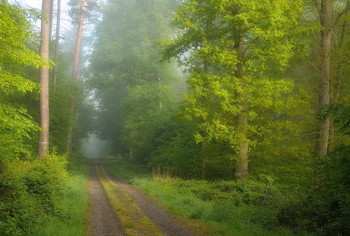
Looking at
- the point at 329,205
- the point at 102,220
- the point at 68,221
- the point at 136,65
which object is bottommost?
the point at 102,220

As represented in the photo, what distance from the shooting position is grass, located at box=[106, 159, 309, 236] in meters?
7.87

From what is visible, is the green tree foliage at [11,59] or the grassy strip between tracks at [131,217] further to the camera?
the green tree foliage at [11,59]

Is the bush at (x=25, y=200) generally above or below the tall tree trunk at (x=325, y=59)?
below

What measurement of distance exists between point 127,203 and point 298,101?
8419 millimetres

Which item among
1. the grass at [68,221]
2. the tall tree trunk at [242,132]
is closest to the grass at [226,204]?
the tall tree trunk at [242,132]

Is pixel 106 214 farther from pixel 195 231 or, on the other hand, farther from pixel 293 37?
pixel 293 37

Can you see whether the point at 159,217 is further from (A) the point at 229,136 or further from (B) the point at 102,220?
(A) the point at 229,136

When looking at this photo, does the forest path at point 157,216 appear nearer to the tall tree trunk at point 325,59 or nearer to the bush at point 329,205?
the bush at point 329,205

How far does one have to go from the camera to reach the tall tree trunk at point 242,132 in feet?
42.2

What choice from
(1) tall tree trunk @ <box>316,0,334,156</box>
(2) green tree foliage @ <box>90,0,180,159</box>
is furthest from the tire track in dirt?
(2) green tree foliage @ <box>90,0,180,159</box>

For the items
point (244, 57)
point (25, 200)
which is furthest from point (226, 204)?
point (244, 57)

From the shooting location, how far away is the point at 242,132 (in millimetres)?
12922

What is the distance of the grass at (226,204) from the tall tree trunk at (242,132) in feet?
3.47

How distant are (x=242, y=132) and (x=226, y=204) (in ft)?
11.8
